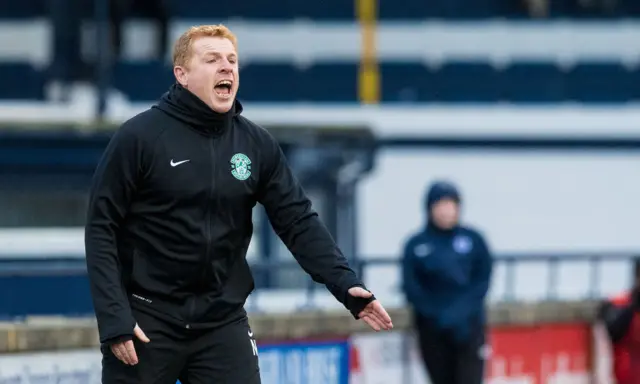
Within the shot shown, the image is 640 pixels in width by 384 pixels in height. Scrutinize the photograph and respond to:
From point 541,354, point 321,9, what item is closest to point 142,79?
point 321,9

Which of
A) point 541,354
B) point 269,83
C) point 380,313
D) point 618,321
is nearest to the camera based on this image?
point 380,313

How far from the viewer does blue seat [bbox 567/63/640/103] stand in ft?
64.5

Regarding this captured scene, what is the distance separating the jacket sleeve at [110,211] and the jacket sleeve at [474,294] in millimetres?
3874

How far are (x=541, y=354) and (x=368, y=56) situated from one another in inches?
394

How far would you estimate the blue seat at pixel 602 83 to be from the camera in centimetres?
1967

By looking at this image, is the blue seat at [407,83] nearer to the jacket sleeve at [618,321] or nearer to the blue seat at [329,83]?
the blue seat at [329,83]

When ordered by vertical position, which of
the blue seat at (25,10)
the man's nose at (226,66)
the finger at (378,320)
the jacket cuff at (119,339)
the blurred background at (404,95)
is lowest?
the jacket cuff at (119,339)

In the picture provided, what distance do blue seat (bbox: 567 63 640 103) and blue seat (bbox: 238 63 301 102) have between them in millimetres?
4192

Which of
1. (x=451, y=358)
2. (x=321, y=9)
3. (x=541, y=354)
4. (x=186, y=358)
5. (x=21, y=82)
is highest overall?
(x=321, y=9)

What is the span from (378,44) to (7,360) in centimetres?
1269

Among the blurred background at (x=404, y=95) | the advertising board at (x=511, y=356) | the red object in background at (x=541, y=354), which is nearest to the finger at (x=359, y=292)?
the advertising board at (x=511, y=356)

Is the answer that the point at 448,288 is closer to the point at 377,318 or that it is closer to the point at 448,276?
the point at 448,276

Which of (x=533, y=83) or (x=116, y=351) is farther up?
(x=533, y=83)

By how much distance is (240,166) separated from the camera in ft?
15.0
